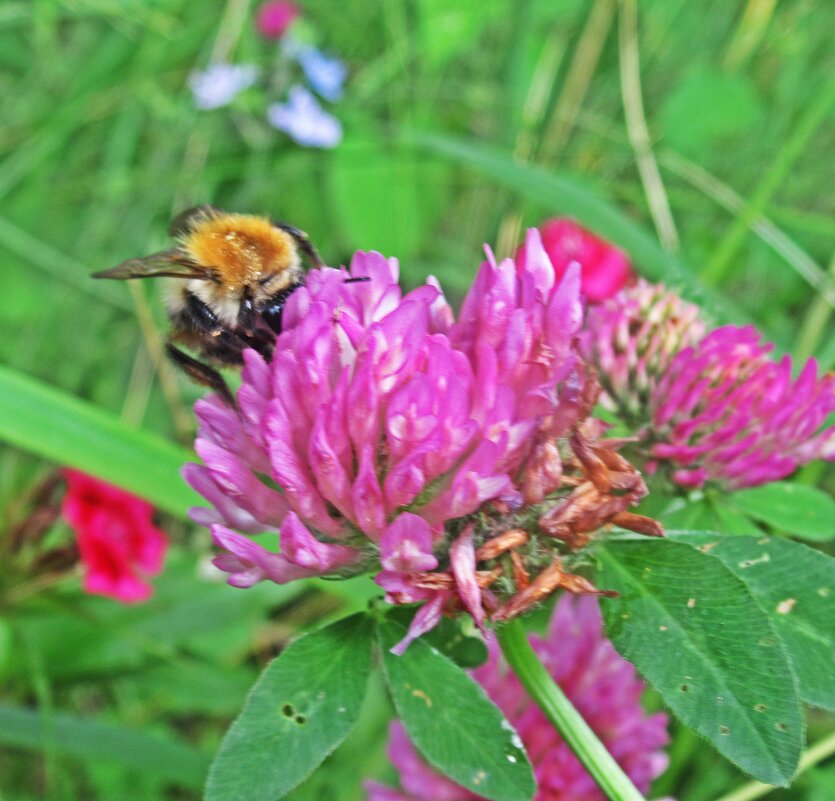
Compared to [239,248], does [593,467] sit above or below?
below

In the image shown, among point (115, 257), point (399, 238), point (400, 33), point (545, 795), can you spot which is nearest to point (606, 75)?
point (400, 33)

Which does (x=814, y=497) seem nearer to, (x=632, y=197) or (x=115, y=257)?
(x=632, y=197)

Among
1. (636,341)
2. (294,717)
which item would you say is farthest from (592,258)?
(294,717)

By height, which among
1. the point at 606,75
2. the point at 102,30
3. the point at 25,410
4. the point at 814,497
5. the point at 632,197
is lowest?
the point at 814,497

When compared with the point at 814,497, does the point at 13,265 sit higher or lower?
higher

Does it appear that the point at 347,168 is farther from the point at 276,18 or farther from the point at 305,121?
the point at 276,18

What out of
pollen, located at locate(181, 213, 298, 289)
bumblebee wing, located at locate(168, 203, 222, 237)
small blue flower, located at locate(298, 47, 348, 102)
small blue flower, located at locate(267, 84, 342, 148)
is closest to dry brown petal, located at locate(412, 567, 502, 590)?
pollen, located at locate(181, 213, 298, 289)

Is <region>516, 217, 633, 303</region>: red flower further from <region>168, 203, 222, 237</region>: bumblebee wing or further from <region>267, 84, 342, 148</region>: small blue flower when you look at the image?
<region>168, 203, 222, 237</region>: bumblebee wing
